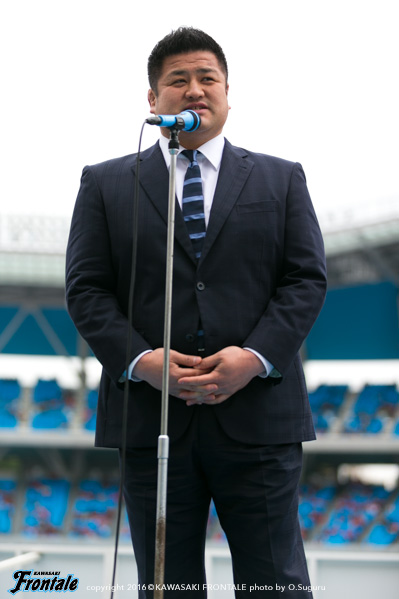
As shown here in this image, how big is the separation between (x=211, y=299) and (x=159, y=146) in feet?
1.57

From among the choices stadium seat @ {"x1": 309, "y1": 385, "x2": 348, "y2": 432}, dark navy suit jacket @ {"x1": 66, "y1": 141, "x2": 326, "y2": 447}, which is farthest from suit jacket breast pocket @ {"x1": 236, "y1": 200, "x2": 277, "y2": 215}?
stadium seat @ {"x1": 309, "y1": 385, "x2": 348, "y2": 432}

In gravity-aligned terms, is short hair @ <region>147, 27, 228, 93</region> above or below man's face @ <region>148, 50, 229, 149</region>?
above

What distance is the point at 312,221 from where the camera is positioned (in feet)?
5.79

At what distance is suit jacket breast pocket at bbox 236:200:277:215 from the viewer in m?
1.71

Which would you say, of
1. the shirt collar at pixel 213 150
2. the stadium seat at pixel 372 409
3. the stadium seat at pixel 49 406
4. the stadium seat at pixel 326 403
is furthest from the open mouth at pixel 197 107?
the stadium seat at pixel 49 406

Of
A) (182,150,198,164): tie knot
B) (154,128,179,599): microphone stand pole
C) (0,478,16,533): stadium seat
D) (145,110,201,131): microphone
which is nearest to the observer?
(154,128,179,599): microphone stand pole

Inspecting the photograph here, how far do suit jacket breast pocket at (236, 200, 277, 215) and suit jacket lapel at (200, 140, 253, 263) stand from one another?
0.08ft

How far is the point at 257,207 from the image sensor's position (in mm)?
1726

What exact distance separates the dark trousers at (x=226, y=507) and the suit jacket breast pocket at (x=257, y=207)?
50cm

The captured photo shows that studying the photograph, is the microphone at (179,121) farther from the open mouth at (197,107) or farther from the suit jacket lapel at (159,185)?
the suit jacket lapel at (159,185)

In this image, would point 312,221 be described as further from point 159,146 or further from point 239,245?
point 159,146

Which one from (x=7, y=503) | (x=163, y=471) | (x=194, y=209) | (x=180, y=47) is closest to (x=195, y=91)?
(x=180, y=47)

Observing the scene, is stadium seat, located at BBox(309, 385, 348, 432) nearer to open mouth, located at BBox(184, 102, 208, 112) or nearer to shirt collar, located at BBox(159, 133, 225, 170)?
shirt collar, located at BBox(159, 133, 225, 170)

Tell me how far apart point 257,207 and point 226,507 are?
2.39 ft
